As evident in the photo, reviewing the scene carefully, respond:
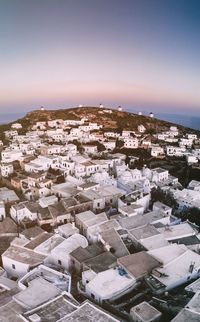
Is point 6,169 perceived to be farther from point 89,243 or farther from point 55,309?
point 55,309

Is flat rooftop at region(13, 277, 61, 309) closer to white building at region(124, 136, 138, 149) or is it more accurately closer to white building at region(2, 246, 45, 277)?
white building at region(2, 246, 45, 277)

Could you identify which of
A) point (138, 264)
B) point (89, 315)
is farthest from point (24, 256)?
point (89, 315)

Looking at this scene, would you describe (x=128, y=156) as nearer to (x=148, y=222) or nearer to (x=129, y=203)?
(x=129, y=203)

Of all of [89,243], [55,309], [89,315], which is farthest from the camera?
[89,243]

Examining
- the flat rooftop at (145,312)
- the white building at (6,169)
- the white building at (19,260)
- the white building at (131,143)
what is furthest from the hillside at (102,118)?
the flat rooftop at (145,312)

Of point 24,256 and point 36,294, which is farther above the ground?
point 36,294

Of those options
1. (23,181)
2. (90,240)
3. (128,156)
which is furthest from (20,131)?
(90,240)

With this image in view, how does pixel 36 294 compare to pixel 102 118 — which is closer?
pixel 36 294
